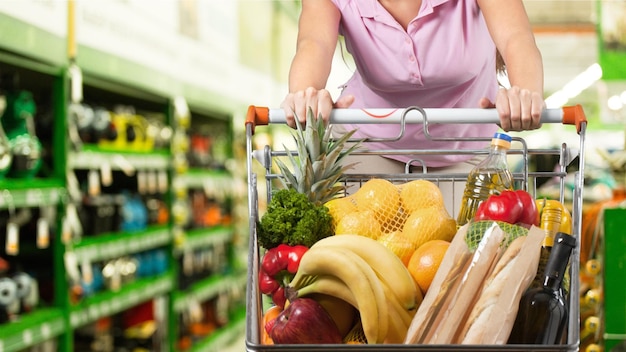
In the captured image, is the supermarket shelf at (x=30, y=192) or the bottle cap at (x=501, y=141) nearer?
the bottle cap at (x=501, y=141)

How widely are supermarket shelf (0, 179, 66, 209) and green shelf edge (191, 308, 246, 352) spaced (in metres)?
2.55

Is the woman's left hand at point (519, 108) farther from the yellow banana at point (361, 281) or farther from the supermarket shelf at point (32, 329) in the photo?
the supermarket shelf at point (32, 329)

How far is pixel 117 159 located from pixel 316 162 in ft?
9.95

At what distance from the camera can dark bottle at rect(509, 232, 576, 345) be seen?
1257 mm

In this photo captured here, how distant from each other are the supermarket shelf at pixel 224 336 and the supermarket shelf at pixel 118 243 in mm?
1146

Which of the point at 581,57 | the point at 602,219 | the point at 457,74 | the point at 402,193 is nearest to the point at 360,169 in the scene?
the point at 457,74

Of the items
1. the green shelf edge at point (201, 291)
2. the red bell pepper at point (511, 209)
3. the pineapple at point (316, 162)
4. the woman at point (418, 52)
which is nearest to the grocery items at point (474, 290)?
the red bell pepper at point (511, 209)

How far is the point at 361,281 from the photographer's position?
1324mm

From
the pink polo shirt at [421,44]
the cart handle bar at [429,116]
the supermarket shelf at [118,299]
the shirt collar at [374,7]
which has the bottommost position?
the supermarket shelf at [118,299]

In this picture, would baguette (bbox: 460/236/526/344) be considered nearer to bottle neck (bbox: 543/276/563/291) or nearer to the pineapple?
bottle neck (bbox: 543/276/563/291)

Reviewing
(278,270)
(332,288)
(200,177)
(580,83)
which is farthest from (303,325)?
(580,83)

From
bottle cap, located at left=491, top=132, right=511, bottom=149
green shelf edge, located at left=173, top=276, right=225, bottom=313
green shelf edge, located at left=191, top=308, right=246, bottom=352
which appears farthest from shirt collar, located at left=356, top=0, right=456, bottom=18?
green shelf edge, located at left=191, top=308, right=246, bottom=352

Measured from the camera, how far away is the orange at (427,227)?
5.01ft

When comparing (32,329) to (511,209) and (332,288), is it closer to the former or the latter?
(332,288)
